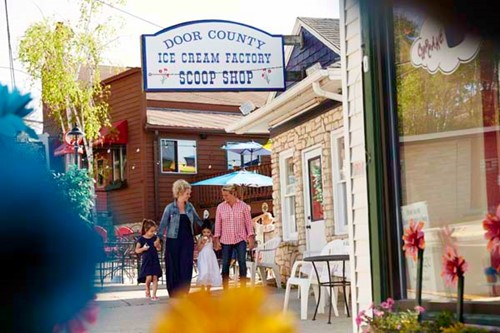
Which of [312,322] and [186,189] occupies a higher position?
[186,189]

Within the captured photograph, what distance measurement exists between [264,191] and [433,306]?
15188mm

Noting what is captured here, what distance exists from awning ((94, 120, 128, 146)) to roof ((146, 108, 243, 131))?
0.87 meters

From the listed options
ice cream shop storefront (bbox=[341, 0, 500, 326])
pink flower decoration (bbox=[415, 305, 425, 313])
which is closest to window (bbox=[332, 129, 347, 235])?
ice cream shop storefront (bbox=[341, 0, 500, 326])

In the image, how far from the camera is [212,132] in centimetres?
2433

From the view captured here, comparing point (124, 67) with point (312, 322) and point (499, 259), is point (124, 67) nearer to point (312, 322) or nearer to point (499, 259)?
point (312, 322)

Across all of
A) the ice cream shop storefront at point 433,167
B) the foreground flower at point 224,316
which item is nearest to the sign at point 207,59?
the ice cream shop storefront at point 433,167

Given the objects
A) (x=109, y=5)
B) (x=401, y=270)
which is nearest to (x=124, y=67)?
(x=109, y=5)

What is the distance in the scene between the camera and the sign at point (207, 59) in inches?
361

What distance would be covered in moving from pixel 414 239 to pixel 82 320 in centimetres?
374

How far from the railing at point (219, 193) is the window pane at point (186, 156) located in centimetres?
58

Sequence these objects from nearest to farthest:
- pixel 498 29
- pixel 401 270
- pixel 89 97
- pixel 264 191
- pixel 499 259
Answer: pixel 498 29, pixel 499 259, pixel 401 270, pixel 264 191, pixel 89 97

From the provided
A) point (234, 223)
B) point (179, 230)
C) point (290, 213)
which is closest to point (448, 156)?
point (179, 230)

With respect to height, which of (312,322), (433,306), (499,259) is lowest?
(312,322)

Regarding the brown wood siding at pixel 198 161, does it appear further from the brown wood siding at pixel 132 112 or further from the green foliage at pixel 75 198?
the green foliage at pixel 75 198
